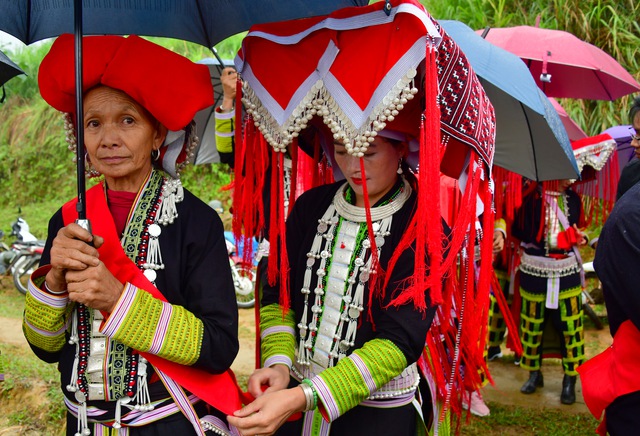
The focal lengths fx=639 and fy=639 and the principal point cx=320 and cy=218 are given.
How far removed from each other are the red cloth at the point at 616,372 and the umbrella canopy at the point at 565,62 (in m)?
2.51

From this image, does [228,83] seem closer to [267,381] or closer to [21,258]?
[267,381]

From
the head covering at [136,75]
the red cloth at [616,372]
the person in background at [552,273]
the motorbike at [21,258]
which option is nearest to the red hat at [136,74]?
the head covering at [136,75]

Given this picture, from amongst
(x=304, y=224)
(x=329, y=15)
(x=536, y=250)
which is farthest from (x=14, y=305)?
(x=329, y=15)

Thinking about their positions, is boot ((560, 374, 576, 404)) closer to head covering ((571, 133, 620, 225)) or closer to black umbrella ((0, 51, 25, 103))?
head covering ((571, 133, 620, 225))

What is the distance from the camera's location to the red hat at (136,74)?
176 centimetres

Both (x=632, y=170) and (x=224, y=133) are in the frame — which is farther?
(x=632, y=170)

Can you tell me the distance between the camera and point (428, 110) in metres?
1.67

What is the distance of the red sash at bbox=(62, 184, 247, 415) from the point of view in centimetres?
174

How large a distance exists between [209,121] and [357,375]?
3.54 metres

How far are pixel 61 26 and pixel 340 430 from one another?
1610 millimetres

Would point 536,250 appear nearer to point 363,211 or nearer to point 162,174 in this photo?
point 363,211

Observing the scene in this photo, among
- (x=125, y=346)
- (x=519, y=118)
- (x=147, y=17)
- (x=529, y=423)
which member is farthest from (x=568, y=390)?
(x=147, y=17)

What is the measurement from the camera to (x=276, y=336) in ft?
6.95

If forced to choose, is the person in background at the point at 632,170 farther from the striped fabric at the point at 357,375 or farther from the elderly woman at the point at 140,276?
the elderly woman at the point at 140,276
